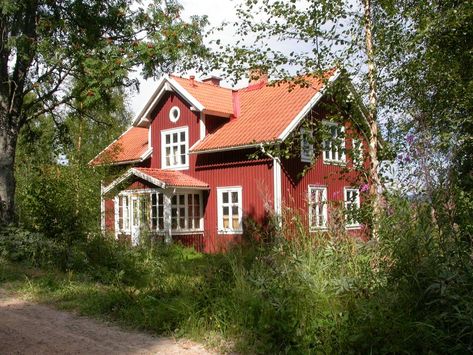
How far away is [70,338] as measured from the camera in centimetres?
615

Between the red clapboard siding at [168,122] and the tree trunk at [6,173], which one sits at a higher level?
the red clapboard siding at [168,122]

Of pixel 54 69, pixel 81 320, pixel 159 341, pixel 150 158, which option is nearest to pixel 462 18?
pixel 159 341

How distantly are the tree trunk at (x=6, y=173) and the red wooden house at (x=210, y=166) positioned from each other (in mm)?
3709

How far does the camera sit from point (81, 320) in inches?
283

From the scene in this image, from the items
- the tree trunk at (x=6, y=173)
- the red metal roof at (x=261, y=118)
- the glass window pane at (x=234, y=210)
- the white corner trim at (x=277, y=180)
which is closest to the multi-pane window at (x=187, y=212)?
the glass window pane at (x=234, y=210)

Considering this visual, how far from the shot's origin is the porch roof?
19078 millimetres

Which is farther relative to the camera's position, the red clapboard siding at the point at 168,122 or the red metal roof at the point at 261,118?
the red clapboard siding at the point at 168,122

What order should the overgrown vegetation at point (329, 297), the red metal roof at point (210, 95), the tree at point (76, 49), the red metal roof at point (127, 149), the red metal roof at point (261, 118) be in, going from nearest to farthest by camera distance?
the overgrown vegetation at point (329, 297) < the tree at point (76, 49) < the red metal roof at point (261, 118) < the red metal roof at point (127, 149) < the red metal roof at point (210, 95)

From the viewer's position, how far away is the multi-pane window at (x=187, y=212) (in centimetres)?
2008

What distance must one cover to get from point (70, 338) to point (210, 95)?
15.9 metres

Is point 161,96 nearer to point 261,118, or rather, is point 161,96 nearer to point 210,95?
point 210,95

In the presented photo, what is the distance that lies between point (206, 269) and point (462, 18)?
6.01m

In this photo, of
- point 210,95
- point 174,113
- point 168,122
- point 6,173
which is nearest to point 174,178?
point 168,122

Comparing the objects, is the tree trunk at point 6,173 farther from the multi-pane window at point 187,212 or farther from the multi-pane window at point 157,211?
the multi-pane window at point 187,212
